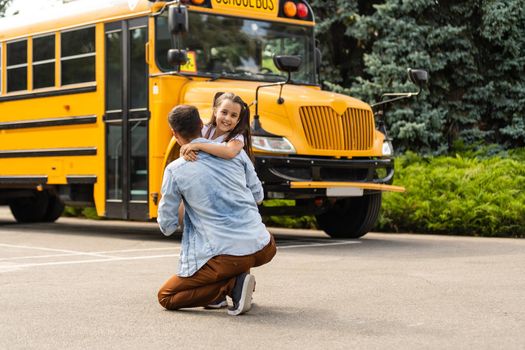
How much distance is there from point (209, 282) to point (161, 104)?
5.25m

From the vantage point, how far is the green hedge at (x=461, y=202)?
12336 millimetres

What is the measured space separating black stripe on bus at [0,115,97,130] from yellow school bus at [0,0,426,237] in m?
0.01

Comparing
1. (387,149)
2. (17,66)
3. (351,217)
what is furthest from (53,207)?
(387,149)

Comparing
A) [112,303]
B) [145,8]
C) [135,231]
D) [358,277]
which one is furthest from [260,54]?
[112,303]

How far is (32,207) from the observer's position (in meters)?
15.4

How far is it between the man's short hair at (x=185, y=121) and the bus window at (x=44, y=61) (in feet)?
21.6

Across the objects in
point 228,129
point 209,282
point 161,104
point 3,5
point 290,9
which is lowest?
point 209,282

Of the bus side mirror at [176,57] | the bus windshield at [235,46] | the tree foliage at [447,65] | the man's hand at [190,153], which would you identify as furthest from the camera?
the tree foliage at [447,65]

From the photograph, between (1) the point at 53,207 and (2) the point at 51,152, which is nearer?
(2) the point at 51,152

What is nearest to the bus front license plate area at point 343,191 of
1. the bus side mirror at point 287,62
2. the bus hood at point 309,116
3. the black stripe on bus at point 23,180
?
the bus hood at point 309,116

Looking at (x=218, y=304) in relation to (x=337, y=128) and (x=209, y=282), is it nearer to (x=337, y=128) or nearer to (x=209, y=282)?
(x=209, y=282)

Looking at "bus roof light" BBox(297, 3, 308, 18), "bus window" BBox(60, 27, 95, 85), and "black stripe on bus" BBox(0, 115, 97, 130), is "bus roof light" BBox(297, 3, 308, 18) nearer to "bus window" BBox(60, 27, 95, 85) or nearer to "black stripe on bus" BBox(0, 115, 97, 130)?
"bus window" BBox(60, 27, 95, 85)

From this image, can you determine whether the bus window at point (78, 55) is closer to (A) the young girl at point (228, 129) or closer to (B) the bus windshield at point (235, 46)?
(B) the bus windshield at point (235, 46)

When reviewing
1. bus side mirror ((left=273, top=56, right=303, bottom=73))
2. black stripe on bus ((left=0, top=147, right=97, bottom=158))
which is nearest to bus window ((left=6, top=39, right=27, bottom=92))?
black stripe on bus ((left=0, top=147, right=97, bottom=158))
